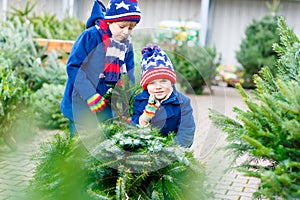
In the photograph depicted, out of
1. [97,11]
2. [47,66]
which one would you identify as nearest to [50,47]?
[47,66]

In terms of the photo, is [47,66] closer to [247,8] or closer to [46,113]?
[46,113]

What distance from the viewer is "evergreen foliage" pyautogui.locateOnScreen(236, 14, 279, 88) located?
15500 millimetres

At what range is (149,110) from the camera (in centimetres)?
406

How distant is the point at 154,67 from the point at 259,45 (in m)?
12.1

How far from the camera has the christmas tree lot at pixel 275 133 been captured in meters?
2.58

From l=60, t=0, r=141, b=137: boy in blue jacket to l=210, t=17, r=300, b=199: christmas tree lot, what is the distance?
54.2 inches

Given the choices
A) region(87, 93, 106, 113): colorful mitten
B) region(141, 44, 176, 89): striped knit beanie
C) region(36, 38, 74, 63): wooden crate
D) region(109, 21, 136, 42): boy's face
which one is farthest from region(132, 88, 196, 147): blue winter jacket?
region(36, 38, 74, 63): wooden crate

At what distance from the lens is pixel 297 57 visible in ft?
10.6

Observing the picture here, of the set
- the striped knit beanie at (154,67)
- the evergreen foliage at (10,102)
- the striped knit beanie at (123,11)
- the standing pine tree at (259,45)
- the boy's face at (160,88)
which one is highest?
the striped knit beanie at (123,11)

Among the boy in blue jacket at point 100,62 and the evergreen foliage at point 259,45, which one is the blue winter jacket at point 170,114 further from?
the evergreen foliage at point 259,45

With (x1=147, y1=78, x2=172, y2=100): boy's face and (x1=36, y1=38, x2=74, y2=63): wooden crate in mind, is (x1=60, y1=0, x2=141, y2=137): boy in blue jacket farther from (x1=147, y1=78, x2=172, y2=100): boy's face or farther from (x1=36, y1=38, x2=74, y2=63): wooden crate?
(x1=36, y1=38, x2=74, y2=63): wooden crate

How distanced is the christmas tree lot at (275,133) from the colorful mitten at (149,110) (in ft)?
2.94

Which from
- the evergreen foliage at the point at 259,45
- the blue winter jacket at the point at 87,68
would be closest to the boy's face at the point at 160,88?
the blue winter jacket at the point at 87,68

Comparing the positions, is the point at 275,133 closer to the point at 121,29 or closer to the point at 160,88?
the point at 160,88
